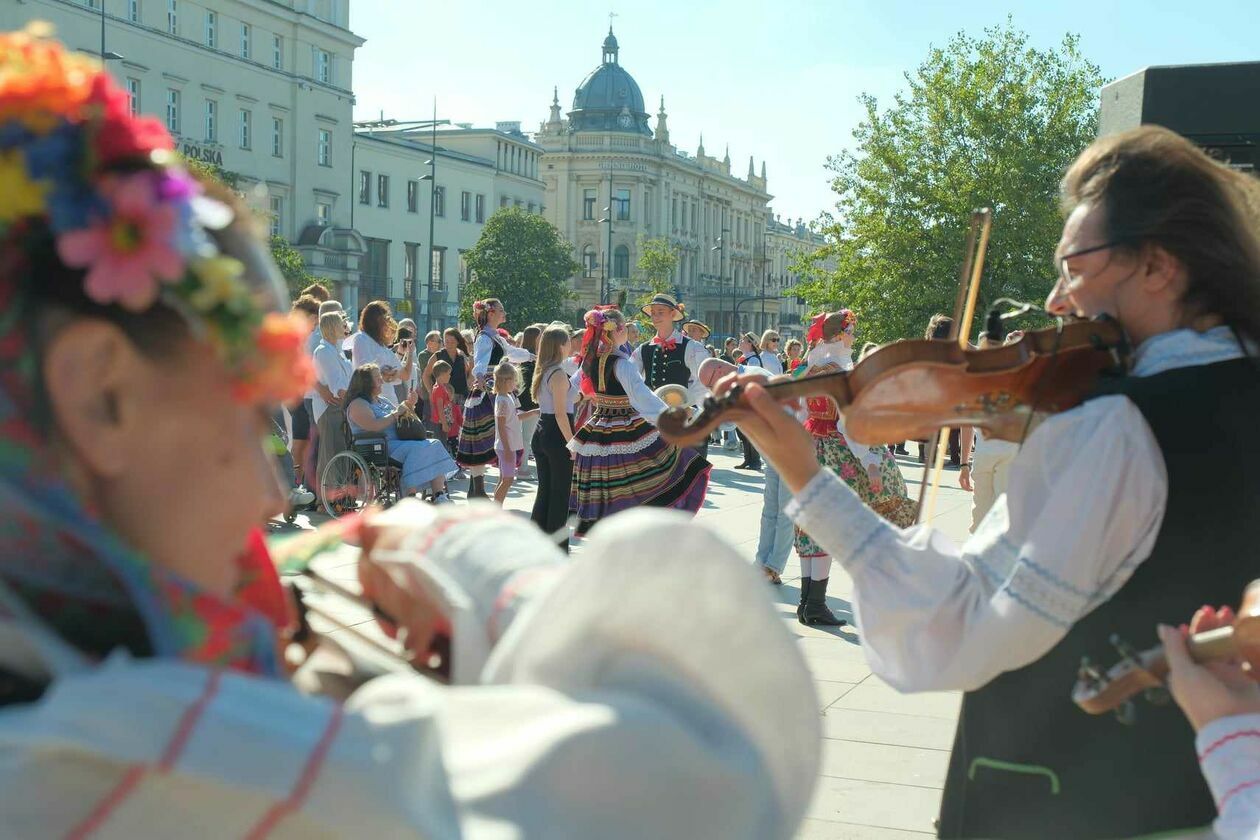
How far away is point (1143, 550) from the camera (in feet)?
6.56

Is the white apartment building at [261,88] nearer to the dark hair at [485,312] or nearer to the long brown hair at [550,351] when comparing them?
the dark hair at [485,312]

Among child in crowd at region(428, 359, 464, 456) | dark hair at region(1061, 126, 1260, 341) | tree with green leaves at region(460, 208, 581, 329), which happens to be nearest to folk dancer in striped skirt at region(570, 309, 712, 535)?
child in crowd at region(428, 359, 464, 456)

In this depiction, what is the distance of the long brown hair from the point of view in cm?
911

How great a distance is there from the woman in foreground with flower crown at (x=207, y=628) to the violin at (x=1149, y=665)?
37.9 inches

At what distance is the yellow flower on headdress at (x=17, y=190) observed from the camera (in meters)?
0.81

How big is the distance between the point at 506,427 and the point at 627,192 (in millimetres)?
87765

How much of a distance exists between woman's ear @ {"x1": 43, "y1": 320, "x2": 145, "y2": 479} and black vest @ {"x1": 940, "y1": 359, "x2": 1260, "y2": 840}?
1512 mm

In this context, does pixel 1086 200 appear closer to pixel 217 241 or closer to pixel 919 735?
pixel 217 241

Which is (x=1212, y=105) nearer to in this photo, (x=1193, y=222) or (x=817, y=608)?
(x=817, y=608)

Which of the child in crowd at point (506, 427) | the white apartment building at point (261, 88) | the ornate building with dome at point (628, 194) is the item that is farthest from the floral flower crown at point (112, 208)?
the ornate building with dome at point (628, 194)

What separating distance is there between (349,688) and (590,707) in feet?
1.11

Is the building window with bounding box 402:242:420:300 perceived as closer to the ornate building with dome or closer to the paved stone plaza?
the ornate building with dome

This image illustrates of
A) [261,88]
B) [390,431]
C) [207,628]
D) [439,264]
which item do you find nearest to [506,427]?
[390,431]

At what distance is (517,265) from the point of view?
6284 cm
